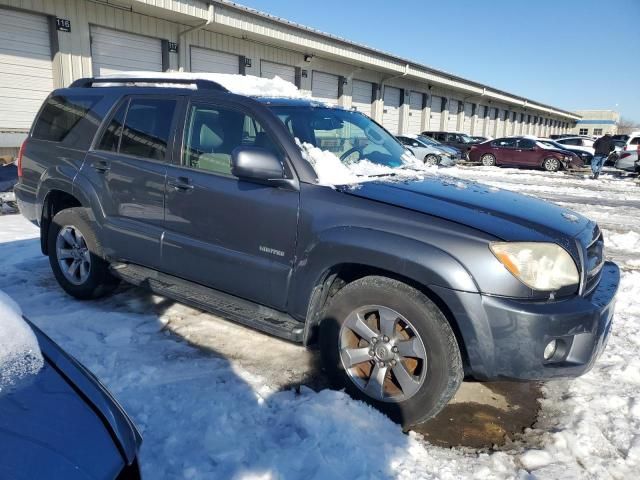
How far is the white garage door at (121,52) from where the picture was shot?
13.6m

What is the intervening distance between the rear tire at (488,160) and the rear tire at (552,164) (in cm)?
233

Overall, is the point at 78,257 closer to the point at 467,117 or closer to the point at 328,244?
the point at 328,244

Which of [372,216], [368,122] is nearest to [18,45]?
[368,122]

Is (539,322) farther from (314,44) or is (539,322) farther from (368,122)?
(314,44)

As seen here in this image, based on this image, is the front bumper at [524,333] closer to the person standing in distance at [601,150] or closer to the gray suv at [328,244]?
the gray suv at [328,244]

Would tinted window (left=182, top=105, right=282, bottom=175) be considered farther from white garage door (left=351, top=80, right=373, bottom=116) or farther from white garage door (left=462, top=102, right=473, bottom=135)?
white garage door (left=462, top=102, right=473, bottom=135)

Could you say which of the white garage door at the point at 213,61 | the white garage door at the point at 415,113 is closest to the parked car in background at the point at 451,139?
the white garage door at the point at 415,113

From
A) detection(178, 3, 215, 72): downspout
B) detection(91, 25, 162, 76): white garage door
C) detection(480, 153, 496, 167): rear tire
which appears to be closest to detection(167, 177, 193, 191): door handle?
detection(91, 25, 162, 76): white garage door

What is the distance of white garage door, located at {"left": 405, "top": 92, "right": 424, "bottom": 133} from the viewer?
29.5 m

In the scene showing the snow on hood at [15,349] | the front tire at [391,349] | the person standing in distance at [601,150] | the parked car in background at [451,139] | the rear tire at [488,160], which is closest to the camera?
the snow on hood at [15,349]

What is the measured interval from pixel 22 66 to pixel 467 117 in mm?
Result: 33431

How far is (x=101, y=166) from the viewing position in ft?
13.1

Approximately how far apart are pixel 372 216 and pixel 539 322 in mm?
1023

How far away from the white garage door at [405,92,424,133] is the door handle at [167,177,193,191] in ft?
90.0
